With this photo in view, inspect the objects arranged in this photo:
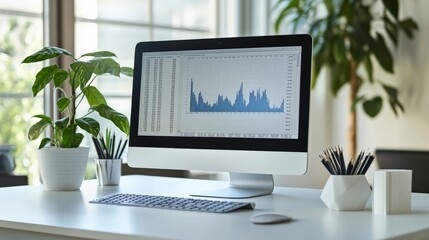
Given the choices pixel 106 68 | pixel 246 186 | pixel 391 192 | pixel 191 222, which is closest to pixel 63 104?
pixel 106 68

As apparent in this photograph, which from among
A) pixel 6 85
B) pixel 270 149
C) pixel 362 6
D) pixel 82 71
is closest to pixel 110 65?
pixel 82 71

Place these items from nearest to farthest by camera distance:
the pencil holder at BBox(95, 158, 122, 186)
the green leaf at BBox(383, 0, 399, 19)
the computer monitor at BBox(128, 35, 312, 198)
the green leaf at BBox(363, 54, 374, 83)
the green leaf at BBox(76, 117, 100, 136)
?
the computer monitor at BBox(128, 35, 312, 198), the green leaf at BBox(76, 117, 100, 136), the pencil holder at BBox(95, 158, 122, 186), the green leaf at BBox(383, 0, 399, 19), the green leaf at BBox(363, 54, 374, 83)

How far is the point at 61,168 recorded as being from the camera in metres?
2.32

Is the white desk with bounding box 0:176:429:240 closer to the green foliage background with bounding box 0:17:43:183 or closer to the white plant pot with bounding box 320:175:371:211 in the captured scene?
the white plant pot with bounding box 320:175:371:211

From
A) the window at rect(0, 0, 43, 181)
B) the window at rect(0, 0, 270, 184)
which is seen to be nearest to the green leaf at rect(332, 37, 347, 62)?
the window at rect(0, 0, 270, 184)

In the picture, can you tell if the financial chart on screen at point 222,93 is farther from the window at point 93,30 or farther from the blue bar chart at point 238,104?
the window at point 93,30

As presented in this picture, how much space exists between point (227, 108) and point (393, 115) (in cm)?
288

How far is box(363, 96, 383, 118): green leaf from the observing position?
14.8 ft

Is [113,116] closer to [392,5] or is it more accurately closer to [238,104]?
[238,104]

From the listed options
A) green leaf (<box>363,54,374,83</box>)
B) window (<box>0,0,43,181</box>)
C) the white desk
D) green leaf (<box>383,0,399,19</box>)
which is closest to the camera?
the white desk

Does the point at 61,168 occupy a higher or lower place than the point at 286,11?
lower

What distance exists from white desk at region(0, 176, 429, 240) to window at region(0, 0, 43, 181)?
5.07 feet

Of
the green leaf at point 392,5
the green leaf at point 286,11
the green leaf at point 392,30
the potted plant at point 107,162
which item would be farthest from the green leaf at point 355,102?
the potted plant at point 107,162

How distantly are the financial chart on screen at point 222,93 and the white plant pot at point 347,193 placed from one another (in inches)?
10.3
